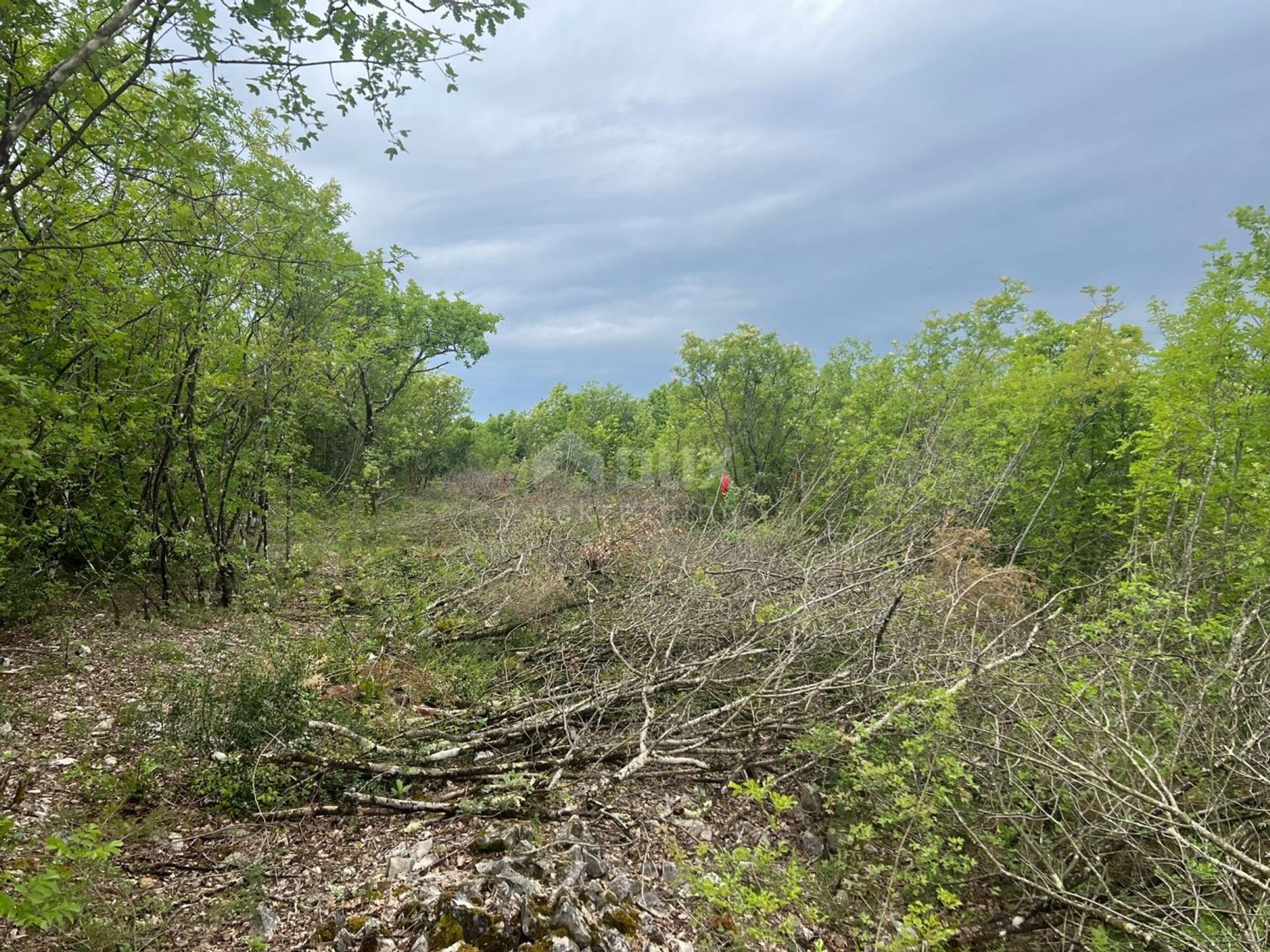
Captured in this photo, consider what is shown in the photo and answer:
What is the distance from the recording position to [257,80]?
2723 mm

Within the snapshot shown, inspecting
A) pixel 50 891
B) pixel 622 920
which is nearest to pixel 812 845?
pixel 622 920

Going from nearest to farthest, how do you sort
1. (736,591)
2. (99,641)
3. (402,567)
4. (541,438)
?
(99,641)
(736,591)
(402,567)
(541,438)

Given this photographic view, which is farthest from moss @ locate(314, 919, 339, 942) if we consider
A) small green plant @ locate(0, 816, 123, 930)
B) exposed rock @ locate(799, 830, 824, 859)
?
exposed rock @ locate(799, 830, 824, 859)

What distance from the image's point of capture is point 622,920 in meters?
2.59

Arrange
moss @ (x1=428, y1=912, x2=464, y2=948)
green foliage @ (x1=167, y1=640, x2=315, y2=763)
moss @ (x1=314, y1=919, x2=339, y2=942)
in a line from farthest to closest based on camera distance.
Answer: green foliage @ (x1=167, y1=640, x2=315, y2=763) < moss @ (x1=314, y1=919, x2=339, y2=942) < moss @ (x1=428, y1=912, x2=464, y2=948)

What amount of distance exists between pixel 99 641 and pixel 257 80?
16.4 ft

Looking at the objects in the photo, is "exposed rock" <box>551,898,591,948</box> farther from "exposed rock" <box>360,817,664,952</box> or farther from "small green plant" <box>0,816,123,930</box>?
"small green plant" <box>0,816,123,930</box>

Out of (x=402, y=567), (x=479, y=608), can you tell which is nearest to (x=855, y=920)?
(x=479, y=608)

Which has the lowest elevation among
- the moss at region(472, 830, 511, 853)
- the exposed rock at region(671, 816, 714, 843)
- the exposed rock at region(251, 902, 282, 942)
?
the exposed rock at region(671, 816, 714, 843)

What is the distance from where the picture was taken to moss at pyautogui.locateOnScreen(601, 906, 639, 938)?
2.55 metres

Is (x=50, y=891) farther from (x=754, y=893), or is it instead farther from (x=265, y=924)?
(x=754, y=893)

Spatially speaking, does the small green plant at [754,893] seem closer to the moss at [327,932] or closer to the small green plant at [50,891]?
the moss at [327,932]

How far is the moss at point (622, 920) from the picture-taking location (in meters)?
2.55

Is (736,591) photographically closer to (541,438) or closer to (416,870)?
(416,870)
